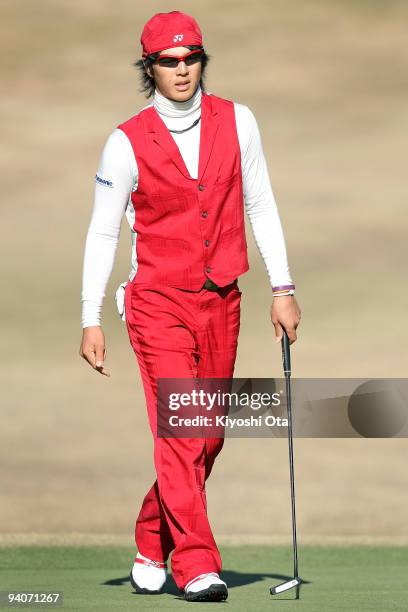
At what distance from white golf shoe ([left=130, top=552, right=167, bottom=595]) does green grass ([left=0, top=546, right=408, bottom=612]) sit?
0.21 ft

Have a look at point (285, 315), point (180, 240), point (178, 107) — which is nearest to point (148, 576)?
point (285, 315)

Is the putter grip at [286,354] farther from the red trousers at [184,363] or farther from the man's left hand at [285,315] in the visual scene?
the red trousers at [184,363]

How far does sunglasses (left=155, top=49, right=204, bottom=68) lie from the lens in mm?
7395

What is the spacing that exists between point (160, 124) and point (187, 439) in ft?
4.95

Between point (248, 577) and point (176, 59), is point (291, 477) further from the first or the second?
point (176, 59)

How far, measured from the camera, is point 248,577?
8.77 metres

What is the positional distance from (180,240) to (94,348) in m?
0.66

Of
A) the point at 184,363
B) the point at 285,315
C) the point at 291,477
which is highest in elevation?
the point at 285,315

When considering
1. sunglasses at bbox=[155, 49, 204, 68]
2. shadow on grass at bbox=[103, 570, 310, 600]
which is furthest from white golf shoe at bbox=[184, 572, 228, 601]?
sunglasses at bbox=[155, 49, 204, 68]

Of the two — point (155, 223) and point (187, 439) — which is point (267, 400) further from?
point (155, 223)

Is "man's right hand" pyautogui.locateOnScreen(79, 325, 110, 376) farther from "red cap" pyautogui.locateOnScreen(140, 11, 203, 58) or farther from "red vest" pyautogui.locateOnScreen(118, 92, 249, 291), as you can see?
"red cap" pyautogui.locateOnScreen(140, 11, 203, 58)

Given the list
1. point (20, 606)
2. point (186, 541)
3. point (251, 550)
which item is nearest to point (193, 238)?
point (186, 541)

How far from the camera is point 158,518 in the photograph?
7898 millimetres

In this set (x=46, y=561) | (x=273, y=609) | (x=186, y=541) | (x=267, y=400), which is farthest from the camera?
(x=46, y=561)
